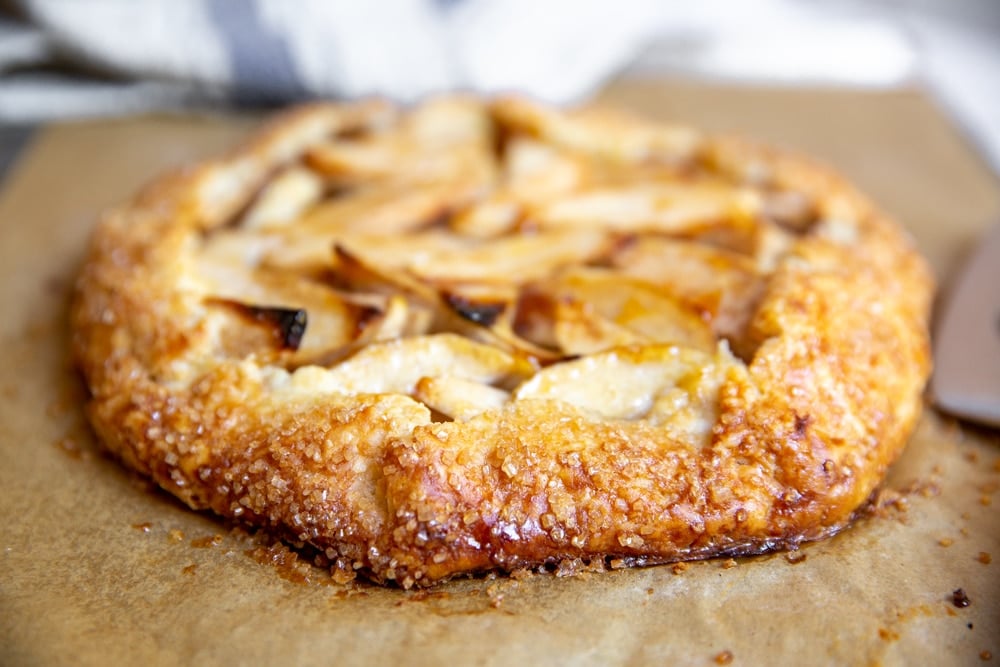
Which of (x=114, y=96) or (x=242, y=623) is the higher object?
(x=114, y=96)

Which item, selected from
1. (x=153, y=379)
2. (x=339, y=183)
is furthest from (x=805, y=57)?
(x=153, y=379)

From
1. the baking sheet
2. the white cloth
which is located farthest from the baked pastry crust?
the white cloth

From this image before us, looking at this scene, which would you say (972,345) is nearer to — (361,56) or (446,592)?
(446,592)

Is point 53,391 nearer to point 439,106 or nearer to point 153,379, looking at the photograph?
point 153,379

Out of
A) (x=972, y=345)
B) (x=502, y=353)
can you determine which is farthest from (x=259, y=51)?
(x=972, y=345)

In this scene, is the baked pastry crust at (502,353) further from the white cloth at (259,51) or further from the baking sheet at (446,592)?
the white cloth at (259,51)

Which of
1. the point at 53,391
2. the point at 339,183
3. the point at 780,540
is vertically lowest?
the point at 780,540
